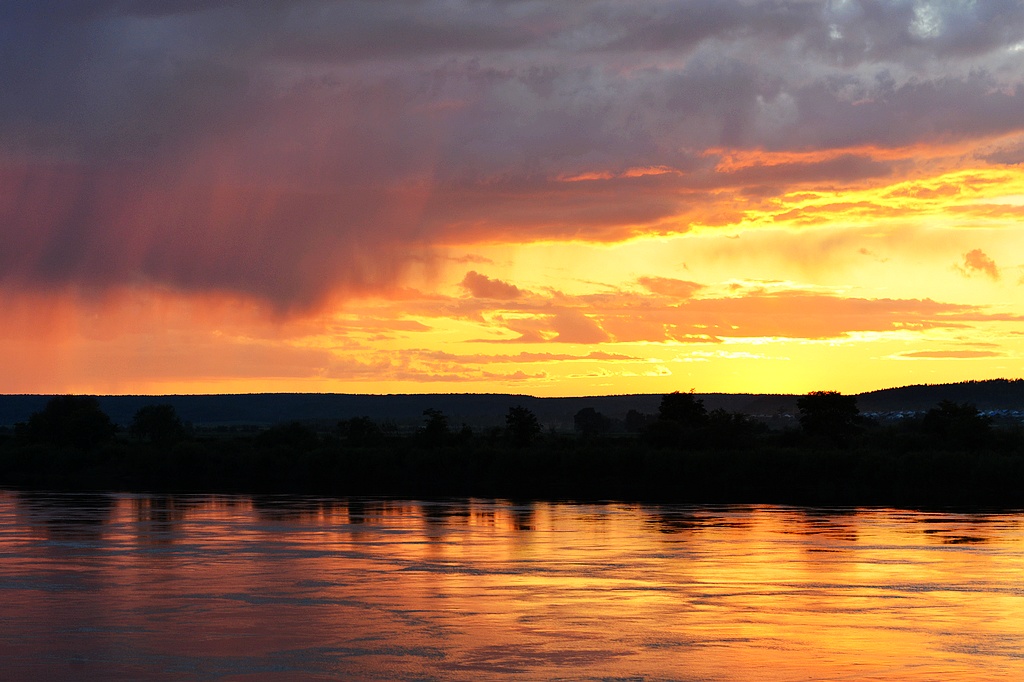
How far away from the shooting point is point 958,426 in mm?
78875

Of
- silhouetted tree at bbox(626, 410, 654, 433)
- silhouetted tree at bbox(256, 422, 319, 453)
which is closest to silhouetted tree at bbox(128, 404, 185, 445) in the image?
silhouetted tree at bbox(256, 422, 319, 453)

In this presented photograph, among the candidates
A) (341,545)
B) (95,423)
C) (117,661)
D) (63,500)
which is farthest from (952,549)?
(95,423)

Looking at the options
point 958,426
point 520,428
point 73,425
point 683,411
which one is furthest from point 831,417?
point 73,425

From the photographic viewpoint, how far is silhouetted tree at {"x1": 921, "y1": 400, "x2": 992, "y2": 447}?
7788 cm

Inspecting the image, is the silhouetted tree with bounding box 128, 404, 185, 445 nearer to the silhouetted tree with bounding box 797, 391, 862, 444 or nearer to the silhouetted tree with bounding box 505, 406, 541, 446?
the silhouetted tree with bounding box 505, 406, 541, 446

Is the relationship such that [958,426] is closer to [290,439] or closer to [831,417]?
[831,417]

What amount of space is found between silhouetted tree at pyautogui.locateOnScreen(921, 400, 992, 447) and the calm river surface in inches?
1308

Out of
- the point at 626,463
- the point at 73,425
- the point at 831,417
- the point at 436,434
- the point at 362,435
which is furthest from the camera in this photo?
the point at 73,425

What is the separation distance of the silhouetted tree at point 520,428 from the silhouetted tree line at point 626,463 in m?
0.13

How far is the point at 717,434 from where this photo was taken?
81.1m

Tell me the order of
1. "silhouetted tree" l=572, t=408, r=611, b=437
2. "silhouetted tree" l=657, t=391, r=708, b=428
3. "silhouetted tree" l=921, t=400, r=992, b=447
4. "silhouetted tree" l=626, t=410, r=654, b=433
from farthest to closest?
"silhouetted tree" l=626, t=410, r=654, b=433 < "silhouetted tree" l=572, t=408, r=611, b=437 < "silhouetted tree" l=657, t=391, r=708, b=428 < "silhouetted tree" l=921, t=400, r=992, b=447

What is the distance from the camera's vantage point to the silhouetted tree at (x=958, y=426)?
77.9 meters

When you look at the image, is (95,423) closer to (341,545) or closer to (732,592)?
(341,545)

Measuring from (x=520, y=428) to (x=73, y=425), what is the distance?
38.4 meters
